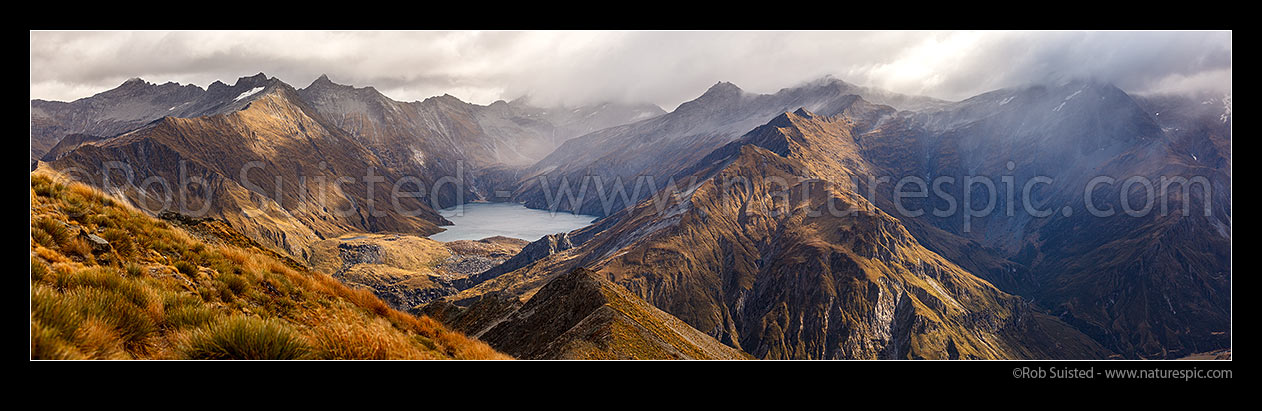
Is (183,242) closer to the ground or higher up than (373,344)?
higher up

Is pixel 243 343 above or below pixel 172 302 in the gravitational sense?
below

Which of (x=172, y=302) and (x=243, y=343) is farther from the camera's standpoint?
(x=172, y=302)
